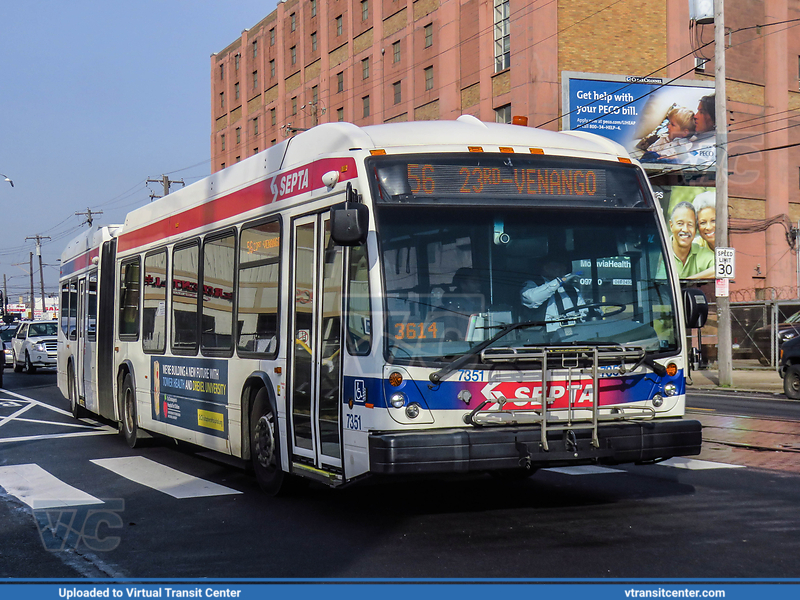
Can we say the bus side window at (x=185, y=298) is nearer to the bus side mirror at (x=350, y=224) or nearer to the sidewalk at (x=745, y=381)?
the bus side mirror at (x=350, y=224)

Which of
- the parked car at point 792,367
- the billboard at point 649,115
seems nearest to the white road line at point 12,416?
the parked car at point 792,367

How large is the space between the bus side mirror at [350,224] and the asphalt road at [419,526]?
176 cm

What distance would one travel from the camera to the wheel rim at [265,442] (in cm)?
881

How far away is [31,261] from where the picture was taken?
341ft

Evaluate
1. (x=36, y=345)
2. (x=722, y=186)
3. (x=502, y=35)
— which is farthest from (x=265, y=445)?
(x=502, y=35)

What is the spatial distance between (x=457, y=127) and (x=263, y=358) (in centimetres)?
276

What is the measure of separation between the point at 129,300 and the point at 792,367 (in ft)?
42.5

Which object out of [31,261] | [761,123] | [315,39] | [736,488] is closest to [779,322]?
[761,123]

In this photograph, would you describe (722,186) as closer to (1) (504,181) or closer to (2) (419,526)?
(1) (504,181)

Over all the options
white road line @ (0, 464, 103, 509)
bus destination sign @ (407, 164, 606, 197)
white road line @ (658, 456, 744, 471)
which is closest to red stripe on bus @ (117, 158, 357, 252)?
bus destination sign @ (407, 164, 606, 197)

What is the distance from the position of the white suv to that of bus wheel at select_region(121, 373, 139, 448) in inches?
846

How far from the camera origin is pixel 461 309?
714cm

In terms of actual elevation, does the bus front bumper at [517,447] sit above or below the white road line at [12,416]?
above

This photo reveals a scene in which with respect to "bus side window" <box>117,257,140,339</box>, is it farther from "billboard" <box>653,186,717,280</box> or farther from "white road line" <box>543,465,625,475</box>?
"billboard" <box>653,186,717,280</box>
